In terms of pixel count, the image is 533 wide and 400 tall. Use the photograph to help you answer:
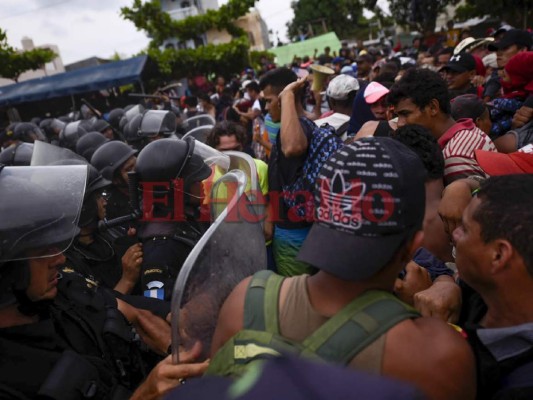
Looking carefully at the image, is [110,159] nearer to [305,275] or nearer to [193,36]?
[305,275]

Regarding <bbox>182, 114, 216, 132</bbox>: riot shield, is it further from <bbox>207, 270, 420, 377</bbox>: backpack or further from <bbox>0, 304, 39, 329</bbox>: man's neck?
<bbox>207, 270, 420, 377</bbox>: backpack

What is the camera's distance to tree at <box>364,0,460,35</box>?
1862 centimetres

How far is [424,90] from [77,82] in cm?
2349

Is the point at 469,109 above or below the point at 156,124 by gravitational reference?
below

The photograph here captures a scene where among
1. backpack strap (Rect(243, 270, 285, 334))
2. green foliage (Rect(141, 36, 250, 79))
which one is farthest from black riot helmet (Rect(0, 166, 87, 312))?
green foliage (Rect(141, 36, 250, 79))

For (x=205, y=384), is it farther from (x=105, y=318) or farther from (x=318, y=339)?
(x=105, y=318)

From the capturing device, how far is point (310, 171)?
294 centimetres

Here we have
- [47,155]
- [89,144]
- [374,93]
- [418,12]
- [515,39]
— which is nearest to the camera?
[47,155]

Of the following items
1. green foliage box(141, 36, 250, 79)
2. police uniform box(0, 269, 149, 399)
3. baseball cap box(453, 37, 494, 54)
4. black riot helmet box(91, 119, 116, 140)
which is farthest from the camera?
green foliage box(141, 36, 250, 79)

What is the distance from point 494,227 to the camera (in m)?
1.20

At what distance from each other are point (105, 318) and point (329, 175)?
1.36 metres

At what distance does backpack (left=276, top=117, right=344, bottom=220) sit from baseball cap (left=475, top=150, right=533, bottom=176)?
44.4 inches

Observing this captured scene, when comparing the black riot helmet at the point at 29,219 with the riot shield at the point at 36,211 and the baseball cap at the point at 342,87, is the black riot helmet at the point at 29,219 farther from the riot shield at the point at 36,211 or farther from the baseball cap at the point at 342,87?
the baseball cap at the point at 342,87

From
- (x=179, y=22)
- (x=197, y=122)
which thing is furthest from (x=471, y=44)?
(x=179, y=22)
